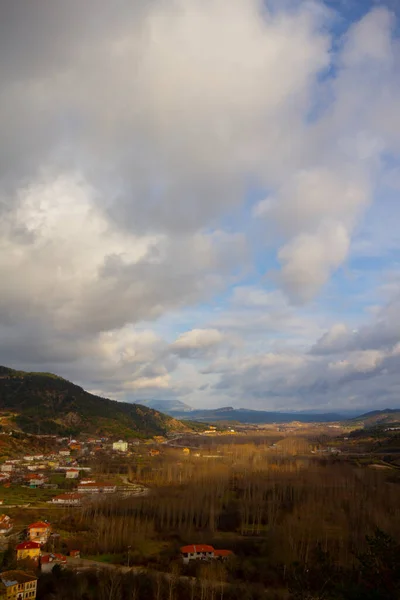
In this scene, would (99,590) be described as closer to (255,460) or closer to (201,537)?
(201,537)

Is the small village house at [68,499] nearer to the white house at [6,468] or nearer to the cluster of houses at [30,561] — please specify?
the cluster of houses at [30,561]

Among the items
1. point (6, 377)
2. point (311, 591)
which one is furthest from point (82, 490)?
point (6, 377)

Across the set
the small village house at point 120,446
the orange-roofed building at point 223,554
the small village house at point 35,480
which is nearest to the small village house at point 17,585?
the orange-roofed building at point 223,554

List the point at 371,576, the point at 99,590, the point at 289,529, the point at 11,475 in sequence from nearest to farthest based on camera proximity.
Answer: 1. the point at 371,576
2. the point at 99,590
3. the point at 289,529
4. the point at 11,475

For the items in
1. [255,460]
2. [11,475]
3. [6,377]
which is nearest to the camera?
Result: [11,475]

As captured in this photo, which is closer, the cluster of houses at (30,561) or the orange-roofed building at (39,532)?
the cluster of houses at (30,561)
